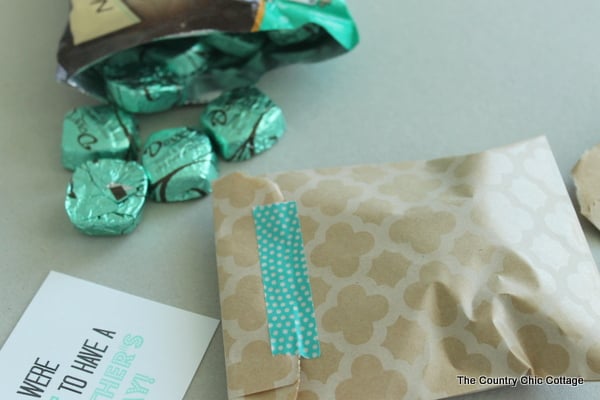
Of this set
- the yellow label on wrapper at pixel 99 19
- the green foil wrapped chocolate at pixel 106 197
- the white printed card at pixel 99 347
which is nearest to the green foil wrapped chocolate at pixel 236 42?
the yellow label on wrapper at pixel 99 19

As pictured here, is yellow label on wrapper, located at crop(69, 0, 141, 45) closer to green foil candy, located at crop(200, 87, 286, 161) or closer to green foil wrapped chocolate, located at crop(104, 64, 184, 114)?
green foil wrapped chocolate, located at crop(104, 64, 184, 114)

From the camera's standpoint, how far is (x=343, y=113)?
110cm

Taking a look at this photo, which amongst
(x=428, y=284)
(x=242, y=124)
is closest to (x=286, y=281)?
(x=428, y=284)

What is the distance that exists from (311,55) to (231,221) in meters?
0.35

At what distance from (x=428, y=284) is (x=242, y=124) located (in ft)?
1.35

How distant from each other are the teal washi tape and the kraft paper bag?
0.03ft

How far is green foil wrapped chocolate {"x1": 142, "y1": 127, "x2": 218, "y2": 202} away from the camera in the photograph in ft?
3.19

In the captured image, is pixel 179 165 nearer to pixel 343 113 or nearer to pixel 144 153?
pixel 144 153

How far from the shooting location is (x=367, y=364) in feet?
2.54

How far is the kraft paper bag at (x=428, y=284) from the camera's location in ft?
2.49

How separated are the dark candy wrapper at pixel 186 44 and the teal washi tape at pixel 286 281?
30 cm

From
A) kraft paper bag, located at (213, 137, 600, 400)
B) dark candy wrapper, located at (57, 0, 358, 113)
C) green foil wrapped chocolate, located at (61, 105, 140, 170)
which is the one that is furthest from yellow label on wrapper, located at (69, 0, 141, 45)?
kraft paper bag, located at (213, 137, 600, 400)

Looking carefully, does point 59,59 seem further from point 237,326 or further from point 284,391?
point 284,391

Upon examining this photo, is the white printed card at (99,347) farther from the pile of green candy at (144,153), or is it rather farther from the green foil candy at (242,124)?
the green foil candy at (242,124)
